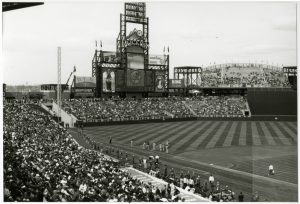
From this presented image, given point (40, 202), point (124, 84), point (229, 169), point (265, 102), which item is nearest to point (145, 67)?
point (124, 84)

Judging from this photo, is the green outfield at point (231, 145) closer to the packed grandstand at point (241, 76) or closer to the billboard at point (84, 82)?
the billboard at point (84, 82)

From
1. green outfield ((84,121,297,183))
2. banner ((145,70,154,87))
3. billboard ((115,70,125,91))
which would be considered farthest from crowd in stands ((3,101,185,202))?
banner ((145,70,154,87))

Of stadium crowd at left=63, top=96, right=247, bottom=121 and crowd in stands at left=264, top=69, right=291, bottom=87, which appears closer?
stadium crowd at left=63, top=96, right=247, bottom=121

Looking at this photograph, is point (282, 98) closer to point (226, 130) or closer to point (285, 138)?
point (226, 130)

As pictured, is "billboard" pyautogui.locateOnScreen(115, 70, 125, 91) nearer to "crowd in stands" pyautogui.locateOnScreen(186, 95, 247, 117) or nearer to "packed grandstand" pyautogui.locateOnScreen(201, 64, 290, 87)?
"crowd in stands" pyautogui.locateOnScreen(186, 95, 247, 117)

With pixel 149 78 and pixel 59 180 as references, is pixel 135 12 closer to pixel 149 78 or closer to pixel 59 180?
pixel 149 78

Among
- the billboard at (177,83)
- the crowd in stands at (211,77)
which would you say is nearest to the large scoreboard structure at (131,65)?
the billboard at (177,83)

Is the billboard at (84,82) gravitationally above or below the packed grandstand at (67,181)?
above
